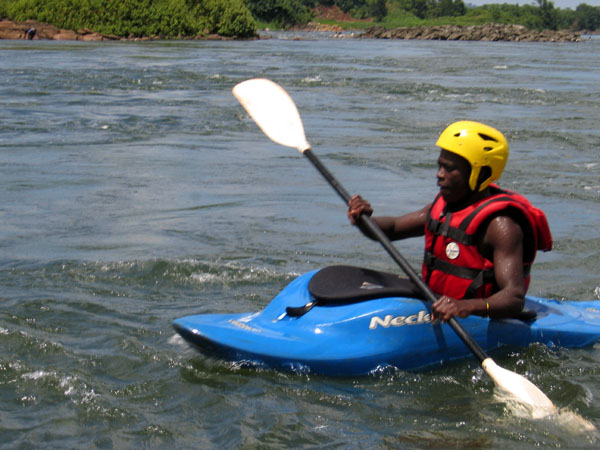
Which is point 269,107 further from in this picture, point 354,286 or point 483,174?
point 483,174

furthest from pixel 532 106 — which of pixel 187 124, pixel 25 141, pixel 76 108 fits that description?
pixel 25 141

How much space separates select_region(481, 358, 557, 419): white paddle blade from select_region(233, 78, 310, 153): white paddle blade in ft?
5.97

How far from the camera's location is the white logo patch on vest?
3.61 meters

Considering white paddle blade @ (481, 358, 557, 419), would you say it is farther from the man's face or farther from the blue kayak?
the man's face

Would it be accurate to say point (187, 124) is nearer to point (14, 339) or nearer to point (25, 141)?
point (25, 141)

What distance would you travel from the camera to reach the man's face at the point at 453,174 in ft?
11.5

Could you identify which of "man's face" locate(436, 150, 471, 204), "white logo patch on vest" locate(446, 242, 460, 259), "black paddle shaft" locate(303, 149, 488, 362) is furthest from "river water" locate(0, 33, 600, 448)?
"man's face" locate(436, 150, 471, 204)

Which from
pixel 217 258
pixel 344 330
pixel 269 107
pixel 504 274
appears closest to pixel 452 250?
pixel 504 274

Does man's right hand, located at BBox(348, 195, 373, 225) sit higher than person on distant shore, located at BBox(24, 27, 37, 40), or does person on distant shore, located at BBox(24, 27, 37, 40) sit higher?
man's right hand, located at BBox(348, 195, 373, 225)

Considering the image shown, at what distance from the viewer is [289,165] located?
8.82 m

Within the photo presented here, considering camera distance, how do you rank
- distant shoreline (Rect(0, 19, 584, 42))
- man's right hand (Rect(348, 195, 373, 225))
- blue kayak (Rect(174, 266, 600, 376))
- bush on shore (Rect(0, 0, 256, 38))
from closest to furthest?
blue kayak (Rect(174, 266, 600, 376))
man's right hand (Rect(348, 195, 373, 225))
distant shoreline (Rect(0, 19, 584, 42))
bush on shore (Rect(0, 0, 256, 38))

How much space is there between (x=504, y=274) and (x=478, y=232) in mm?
215

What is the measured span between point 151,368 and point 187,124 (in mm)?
8229

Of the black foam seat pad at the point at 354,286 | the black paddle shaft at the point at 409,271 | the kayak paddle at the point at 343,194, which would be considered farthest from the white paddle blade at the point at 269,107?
the black foam seat pad at the point at 354,286
